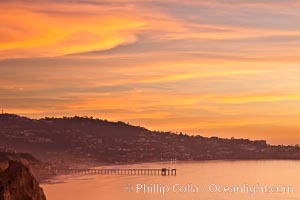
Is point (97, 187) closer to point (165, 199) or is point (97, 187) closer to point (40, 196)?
point (165, 199)

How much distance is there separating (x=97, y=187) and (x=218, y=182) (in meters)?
40.3

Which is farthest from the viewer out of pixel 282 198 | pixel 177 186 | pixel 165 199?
pixel 177 186

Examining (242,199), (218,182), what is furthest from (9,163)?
(218,182)

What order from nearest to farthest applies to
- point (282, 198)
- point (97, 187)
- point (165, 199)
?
point (165, 199) → point (282, 198) → point (97, 187)

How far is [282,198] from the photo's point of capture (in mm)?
136500

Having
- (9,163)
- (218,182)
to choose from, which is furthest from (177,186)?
(9,163)

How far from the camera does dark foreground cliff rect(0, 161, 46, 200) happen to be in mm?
54531

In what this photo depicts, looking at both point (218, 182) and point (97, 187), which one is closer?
point (97, 187)

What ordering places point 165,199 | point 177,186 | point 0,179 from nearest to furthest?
point 0,179, point 165,199, point 177,186

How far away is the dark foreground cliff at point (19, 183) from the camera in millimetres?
54531

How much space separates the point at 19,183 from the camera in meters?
56.8

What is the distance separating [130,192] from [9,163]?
84461 millimetres

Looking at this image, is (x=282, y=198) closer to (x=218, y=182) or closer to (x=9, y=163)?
(x=218, y=182)

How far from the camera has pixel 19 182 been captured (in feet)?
186
